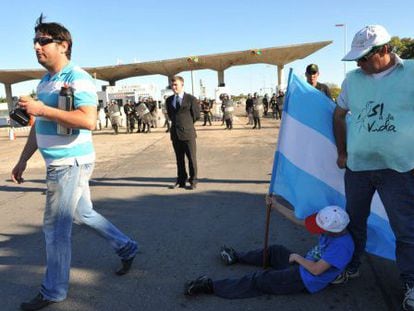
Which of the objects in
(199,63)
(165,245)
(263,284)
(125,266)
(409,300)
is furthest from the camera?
(199,63)

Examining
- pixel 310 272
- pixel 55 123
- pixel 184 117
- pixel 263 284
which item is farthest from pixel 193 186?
pixel 55 123

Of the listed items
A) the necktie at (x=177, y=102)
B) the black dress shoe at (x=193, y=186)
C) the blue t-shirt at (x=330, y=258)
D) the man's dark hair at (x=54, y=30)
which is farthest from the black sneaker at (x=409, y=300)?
the necktie at (x=177, y=102)

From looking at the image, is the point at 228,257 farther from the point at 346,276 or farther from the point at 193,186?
the point at 193,186

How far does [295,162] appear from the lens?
3.66 m

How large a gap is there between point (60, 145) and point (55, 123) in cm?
17

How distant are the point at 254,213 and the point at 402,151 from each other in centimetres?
314

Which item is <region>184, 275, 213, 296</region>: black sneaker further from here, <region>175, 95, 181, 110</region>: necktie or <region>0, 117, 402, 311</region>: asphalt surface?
<region>175, 95, 181, 110</region>: necktie

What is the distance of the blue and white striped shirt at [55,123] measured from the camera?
309 cm

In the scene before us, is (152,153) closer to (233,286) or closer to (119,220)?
(119,220)

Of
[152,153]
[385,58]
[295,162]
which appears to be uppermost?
[385,58]

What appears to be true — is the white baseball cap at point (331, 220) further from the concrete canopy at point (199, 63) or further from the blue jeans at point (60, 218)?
the concrete canopy at point (199, 63)

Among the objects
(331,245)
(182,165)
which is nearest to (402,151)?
(331,245)

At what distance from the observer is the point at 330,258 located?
3189mm

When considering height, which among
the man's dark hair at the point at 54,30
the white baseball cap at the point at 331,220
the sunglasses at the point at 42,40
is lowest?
the white baseball cap at the point at 331,220
